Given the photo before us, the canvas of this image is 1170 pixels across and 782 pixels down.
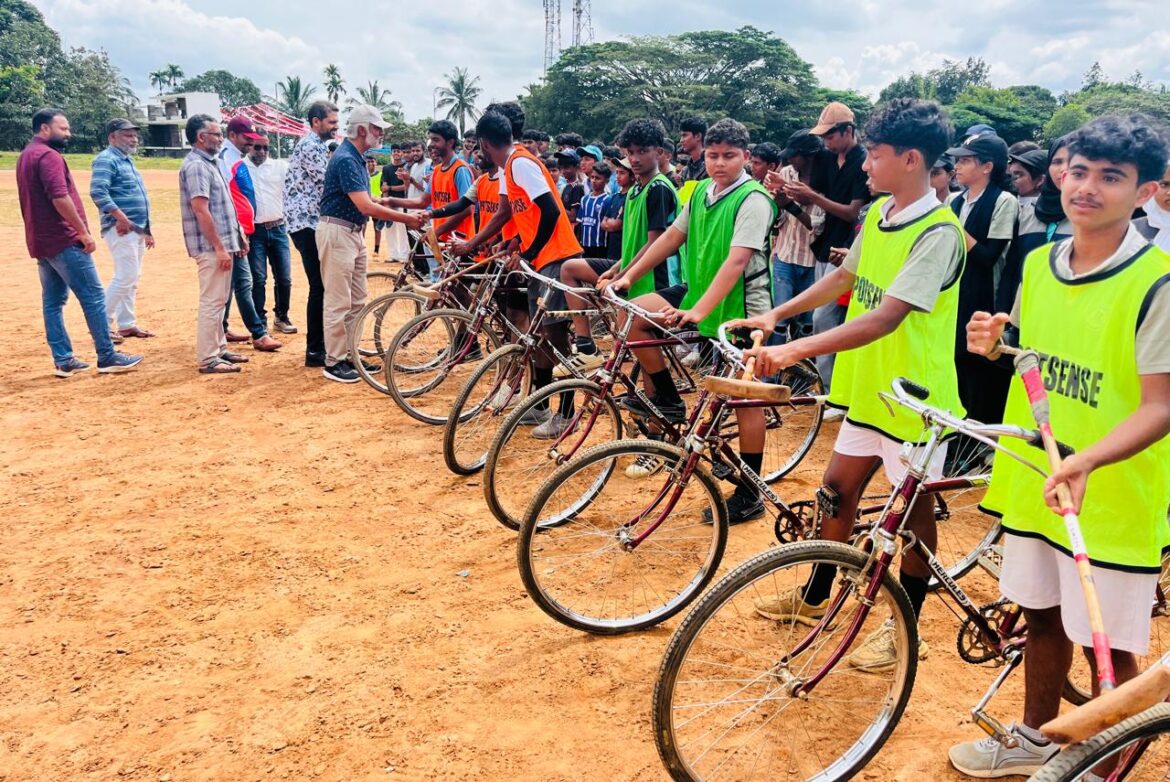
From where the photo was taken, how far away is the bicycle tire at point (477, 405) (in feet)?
15.0

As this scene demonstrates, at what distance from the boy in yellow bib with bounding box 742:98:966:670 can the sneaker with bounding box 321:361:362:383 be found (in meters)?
4.74

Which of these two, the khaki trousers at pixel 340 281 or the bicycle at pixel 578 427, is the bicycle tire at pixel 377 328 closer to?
the khaki trousers at pixel 340 281

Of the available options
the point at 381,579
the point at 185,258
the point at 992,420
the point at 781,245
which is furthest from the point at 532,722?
the point at 185,258

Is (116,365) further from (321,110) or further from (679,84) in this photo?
(679,84)

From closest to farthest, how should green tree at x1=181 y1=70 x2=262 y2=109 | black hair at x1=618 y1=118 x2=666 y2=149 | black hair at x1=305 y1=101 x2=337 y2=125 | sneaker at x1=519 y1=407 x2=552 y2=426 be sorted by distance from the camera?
1. sneaker at x1=519 y1=407 x2=552 y2=426
2. black hair at x1=618 y1=118 x2=666 y2=149
3. black hair at x1=305 y1=101 x2=337 y2=125
4. green tree at x1=181 y1=70 x2=262 y2=109

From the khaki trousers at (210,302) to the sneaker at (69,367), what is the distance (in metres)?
1.06

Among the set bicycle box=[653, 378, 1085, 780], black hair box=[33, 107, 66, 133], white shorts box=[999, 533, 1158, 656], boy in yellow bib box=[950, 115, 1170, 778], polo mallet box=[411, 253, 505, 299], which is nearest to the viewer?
boy in yellow bib box=[950, 115, 1170, 778]

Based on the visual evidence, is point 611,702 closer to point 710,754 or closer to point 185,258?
point 710,754

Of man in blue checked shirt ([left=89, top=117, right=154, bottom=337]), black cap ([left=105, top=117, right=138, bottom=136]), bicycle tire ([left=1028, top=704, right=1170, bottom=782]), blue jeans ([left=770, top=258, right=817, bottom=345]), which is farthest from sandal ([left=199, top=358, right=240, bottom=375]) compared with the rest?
bicycle tire ([left=1028, top=704, right=1170, bottom=782])

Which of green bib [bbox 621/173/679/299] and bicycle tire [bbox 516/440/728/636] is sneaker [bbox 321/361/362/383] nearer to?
green bib [bbox 621/173/679/299]

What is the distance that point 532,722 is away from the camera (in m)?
2.78

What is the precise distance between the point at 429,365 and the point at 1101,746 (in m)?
5.16

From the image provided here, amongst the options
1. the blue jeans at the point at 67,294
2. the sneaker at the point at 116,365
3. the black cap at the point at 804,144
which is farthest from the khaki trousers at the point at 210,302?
the black cap at the point at 804,144

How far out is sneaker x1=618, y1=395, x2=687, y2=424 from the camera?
3.95 metres
